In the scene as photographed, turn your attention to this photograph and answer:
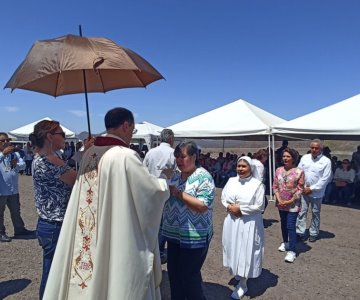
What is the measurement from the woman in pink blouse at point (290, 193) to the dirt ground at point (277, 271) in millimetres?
365

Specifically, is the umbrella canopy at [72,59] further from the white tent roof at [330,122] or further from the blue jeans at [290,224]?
the white tent roof at [330,122]

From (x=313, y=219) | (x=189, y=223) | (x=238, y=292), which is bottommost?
(x=238, y=292)

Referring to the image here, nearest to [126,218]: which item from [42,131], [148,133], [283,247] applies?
[42,131]

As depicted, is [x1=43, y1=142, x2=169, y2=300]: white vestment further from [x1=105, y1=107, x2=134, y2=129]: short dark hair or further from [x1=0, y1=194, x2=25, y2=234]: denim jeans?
[x1=0, y1=194, x2=25, y2=234]: denim jeans

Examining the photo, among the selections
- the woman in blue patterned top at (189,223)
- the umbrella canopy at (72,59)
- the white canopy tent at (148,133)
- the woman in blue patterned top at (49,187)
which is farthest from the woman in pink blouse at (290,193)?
the white canopy tent at (148,133)

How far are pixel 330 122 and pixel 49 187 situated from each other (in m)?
8.66

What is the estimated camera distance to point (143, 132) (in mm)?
17703

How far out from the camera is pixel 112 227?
7.14ft

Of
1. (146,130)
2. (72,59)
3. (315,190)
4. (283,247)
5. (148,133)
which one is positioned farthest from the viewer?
(146,130)

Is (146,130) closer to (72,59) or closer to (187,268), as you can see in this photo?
(187,268)

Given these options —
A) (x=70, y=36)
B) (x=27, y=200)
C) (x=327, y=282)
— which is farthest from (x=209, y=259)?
(x=27, y=200)

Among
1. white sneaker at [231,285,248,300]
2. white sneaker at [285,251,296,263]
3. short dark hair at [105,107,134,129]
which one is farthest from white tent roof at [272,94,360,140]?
short dark hair at [105,107,134,129]

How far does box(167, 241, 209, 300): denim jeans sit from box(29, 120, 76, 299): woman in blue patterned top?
38.0 inches

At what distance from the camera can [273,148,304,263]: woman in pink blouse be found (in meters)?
5.09
